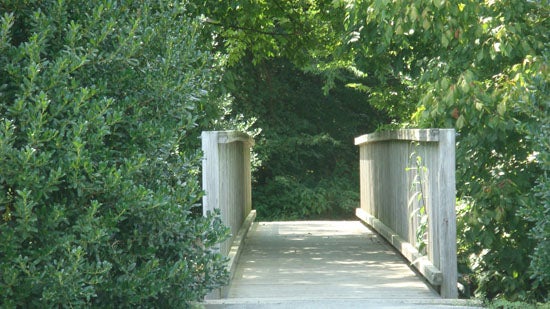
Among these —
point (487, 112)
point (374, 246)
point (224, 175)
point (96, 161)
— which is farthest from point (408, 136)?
point (96, 161)

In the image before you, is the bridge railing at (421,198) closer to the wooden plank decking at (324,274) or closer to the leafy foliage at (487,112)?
the wooden plank decking at (324,274)

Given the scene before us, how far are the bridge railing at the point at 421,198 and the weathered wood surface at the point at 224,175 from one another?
1.61m

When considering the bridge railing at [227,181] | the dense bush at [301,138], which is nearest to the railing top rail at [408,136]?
the bridge railing at [227,181]

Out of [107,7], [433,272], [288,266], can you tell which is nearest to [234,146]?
[288,266]

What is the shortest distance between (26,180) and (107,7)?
110 centimetres

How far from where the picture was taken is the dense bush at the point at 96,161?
4.21m

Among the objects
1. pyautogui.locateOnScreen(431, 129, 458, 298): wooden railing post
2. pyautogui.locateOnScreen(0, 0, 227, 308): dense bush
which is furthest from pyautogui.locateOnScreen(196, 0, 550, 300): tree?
pyautogui.locateOnScreen(0, 0, 227, 308): dense bush

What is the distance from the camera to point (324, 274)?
7.89 m

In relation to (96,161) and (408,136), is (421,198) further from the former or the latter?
(96,161)

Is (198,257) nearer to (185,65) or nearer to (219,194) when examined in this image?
(185,65)

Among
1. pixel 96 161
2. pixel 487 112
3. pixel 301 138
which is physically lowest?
pixel 96 161

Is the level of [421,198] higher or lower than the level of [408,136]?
lower

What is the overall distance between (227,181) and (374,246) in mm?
2620

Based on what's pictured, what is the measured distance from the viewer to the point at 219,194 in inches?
267
